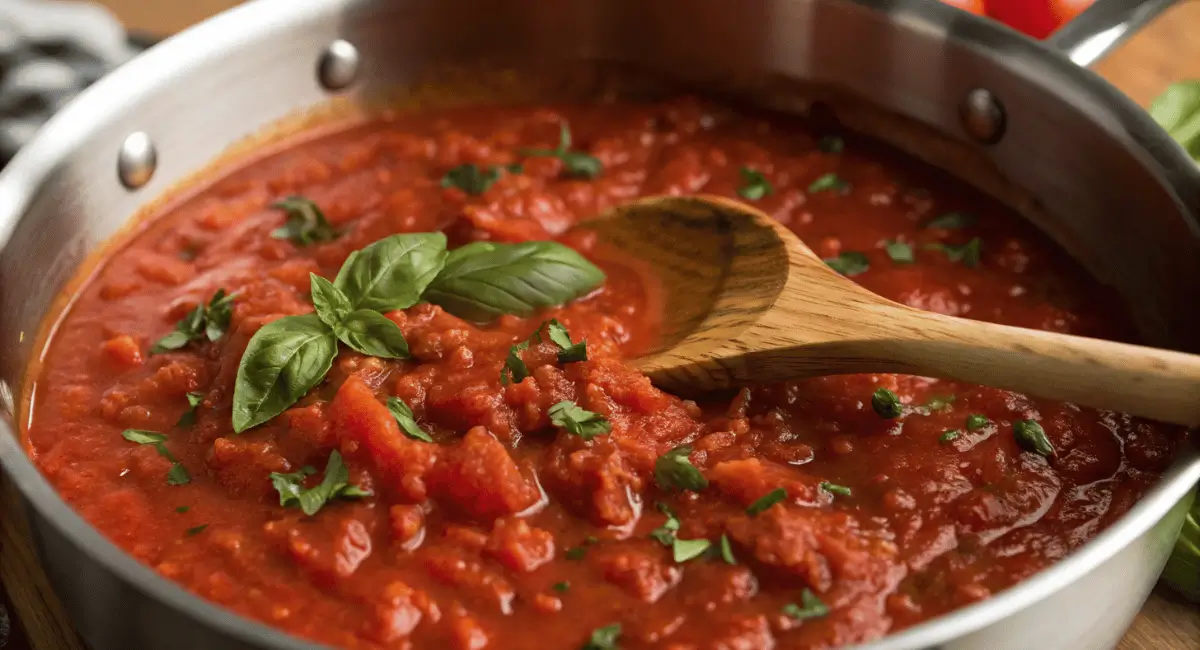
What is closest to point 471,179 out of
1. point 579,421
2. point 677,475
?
point 579,421

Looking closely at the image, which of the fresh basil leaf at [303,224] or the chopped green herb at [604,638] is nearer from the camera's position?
the chopped green herb at [604,638]

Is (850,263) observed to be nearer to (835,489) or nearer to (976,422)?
(976,422)

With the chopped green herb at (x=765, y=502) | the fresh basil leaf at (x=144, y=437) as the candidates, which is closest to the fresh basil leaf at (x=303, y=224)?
the fresh basil leaf at (x=144, y=437)

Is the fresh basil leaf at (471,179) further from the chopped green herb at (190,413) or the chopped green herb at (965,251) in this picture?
the chopped green herb at (965,251)

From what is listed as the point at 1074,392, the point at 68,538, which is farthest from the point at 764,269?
the point at 68,538

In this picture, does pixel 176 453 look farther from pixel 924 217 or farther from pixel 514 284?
pixel 924 217

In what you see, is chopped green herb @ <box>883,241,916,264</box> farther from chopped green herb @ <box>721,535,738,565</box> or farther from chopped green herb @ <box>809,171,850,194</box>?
chopped green herb @ <box>721,535,738,565</box>
